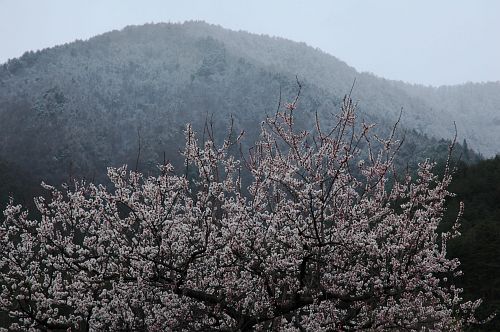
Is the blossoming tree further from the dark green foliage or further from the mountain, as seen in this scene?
the mountain

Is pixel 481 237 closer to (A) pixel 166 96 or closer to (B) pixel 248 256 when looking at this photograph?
(B) pixel 248 256

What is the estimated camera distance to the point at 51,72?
362 ft

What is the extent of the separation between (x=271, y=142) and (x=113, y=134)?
88991 mm

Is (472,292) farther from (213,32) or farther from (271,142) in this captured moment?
(213,32)

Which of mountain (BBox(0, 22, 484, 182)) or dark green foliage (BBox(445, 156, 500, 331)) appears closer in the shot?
dark green foliage (BBox(445, 156, 500, 331))

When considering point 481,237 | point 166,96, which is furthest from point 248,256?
point 166,96

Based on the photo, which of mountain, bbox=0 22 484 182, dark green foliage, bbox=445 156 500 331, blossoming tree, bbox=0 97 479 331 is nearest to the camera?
blossoming tree, bbox=0 97 479 331

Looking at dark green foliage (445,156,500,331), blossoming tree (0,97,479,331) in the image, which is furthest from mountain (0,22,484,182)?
blossoming tree (0,97,479,331)

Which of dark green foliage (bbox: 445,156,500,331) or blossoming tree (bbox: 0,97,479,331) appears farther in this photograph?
dark green foliage (bbox: 445,156,500,331)

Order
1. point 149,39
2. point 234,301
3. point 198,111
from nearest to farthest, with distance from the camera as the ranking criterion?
point 234,301
point 198,111
point 149,39

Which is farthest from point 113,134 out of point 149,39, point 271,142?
point 271,142

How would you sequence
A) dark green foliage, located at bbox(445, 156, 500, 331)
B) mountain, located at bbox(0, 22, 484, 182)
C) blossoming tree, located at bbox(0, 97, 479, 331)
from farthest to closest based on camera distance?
mountain, located at bbox(0, 22, 484, 182), dark green foliage, located at bbox(445, 156, 500, 331), blossoming tree, located at bbox(0, 97, 479, 331)

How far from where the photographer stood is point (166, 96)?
113m

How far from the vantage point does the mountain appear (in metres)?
83.2
